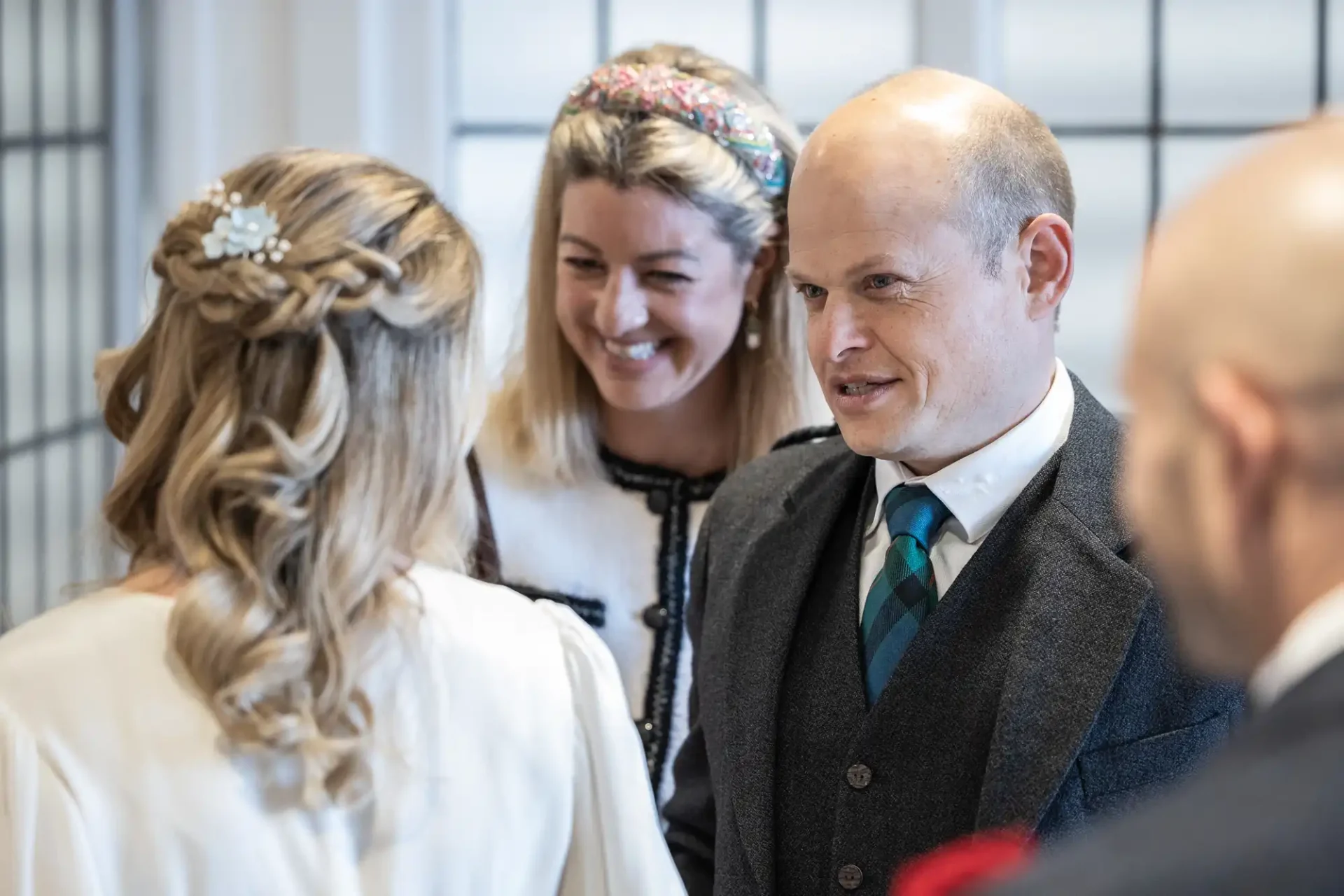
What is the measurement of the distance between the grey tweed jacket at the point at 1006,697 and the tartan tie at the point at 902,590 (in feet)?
0.12

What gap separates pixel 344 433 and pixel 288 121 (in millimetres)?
2093

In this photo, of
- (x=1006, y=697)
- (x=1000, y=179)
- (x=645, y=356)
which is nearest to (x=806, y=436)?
(x=645, y=356)

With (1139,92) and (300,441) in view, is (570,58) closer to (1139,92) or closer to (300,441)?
(1139,92)

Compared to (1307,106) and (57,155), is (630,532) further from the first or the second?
(1307,106)

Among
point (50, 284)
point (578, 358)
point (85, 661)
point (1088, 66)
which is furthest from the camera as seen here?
point (1088, 66)

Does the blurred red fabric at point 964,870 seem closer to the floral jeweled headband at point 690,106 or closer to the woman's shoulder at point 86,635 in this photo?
the woman's shoulder at point 86,635

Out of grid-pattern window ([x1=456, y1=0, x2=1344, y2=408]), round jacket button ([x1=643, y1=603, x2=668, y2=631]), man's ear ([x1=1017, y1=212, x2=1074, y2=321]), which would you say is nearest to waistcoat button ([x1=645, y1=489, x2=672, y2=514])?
round jacket button ([x1=643, y1=603, x2=668, y2=631])

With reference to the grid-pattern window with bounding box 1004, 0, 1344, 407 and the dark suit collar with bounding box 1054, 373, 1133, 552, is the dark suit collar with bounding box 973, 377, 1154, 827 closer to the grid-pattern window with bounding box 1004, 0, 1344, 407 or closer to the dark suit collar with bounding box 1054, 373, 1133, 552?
the dark suit collar with bounding box 1054, 373, 1133, 552

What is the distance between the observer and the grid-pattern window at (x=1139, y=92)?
3051 millimetres

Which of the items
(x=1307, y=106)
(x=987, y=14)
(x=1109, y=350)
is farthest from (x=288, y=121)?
(x=1307, y=106)

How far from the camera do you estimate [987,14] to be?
3014 mm

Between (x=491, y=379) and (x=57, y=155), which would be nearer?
(x=491, y=379)

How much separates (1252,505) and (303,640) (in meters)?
0.68

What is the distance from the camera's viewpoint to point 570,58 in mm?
3209
